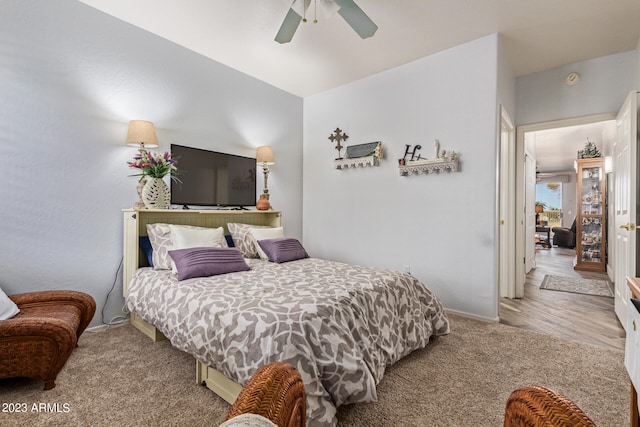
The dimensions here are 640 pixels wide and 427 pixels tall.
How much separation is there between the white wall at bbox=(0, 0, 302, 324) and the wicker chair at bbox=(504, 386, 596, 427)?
10.0 feet

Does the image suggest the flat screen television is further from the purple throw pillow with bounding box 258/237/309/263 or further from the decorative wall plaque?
the decorative wall plaque

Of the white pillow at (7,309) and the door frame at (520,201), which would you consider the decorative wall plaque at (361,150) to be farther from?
the white pillow at (7,309)

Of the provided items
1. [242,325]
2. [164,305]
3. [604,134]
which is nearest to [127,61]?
[164,305]

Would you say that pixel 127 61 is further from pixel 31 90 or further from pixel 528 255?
pixel 528 255

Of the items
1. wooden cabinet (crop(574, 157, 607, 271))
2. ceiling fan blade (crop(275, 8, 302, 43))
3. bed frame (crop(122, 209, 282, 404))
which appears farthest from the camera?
wooden cabinet (crop(574, 157, 607, 271))

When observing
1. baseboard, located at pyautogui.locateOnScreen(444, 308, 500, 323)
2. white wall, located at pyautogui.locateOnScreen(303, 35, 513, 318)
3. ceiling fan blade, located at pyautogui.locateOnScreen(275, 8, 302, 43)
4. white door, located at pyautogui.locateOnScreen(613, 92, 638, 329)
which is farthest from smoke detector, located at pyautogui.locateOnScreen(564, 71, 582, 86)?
ceiling fan blade, located at pyautogui.locateOnScreen(275, 8, 302, 43)

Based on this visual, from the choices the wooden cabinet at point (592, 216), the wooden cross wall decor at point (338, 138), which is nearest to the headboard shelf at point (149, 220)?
the wooden cross wall decor at point (338, 138)

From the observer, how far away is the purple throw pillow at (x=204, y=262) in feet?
7.46

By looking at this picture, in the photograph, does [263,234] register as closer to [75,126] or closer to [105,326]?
[105,326]

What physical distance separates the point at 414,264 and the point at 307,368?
234 centimetres

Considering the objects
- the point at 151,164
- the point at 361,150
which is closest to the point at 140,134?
the point at 151,164

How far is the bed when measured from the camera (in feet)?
4.73

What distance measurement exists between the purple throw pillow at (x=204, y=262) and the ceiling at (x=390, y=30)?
79.3 inches

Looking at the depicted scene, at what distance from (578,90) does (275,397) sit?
4433 millimetres
